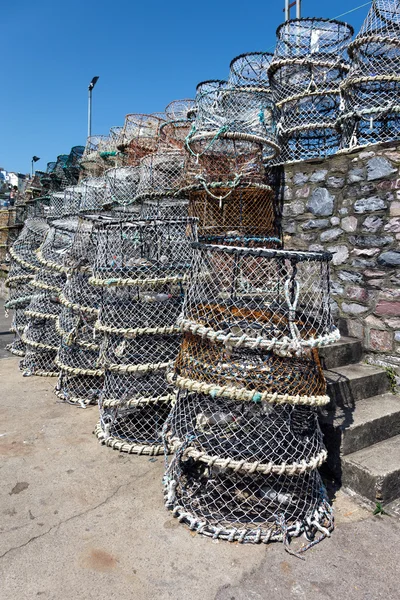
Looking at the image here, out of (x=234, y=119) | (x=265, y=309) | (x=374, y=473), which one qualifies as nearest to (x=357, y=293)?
(x=265, y=309)

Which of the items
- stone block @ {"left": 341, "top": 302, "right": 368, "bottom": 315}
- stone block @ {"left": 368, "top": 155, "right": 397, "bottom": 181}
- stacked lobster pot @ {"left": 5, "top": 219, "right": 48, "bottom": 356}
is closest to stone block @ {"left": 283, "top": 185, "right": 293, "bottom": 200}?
stone block @ {"left": 368, "top": 155, "right": 397, "bottom": 181}

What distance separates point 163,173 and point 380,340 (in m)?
2.94

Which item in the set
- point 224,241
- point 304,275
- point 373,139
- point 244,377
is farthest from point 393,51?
point 244,377

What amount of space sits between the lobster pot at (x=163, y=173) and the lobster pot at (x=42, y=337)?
1647mm

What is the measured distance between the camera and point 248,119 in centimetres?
400

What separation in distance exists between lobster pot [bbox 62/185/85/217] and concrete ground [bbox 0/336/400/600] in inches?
203

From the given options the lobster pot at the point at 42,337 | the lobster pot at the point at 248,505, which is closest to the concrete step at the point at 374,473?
the lobster pot at the point at 248,505

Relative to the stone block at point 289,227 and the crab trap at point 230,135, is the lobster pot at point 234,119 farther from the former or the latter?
the stone block at point 289,227

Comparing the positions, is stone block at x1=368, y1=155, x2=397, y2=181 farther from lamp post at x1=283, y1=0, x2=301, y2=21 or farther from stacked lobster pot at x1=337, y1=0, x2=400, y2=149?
lamp post at x1=283, y1=0, x2=301, y2=21

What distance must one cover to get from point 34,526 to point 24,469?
0.65 metres

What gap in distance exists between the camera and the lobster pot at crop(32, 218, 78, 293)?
4672 millimetres

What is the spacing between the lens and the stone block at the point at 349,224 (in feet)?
12.2

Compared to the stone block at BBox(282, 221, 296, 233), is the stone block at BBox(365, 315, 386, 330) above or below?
below

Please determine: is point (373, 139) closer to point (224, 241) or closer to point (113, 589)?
point (224, 241)
